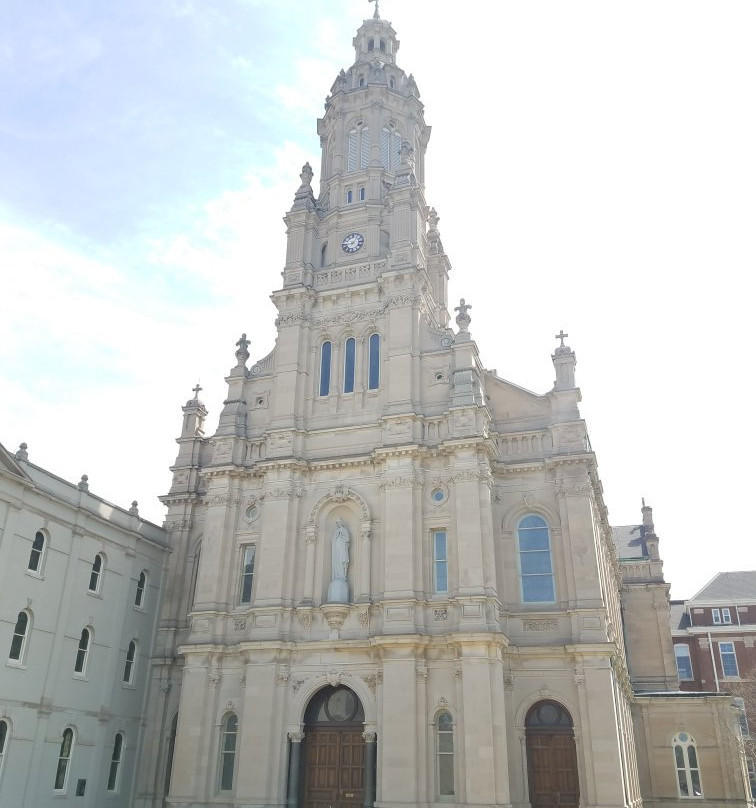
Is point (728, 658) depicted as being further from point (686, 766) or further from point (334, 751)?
point (334, 751)

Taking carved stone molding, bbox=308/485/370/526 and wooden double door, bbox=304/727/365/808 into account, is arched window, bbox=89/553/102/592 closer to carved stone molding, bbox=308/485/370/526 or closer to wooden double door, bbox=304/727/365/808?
carved stone molding, bbox=308/485/370/526

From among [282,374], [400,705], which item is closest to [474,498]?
[400,705]

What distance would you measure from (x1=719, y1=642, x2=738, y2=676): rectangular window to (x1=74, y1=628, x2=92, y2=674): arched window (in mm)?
49959

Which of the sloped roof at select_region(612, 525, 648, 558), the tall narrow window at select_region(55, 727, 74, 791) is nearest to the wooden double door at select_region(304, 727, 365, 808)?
the tall narrow window at select_region(55, 727, 74, 791)

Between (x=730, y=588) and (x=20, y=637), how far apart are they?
186 ft

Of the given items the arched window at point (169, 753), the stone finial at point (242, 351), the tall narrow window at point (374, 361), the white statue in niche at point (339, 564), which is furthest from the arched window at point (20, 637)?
the tall narrow window at point (374, 361)

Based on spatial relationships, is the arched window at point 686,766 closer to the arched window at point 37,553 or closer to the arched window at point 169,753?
the arched window at point 169,753

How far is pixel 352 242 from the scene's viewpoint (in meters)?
39.5

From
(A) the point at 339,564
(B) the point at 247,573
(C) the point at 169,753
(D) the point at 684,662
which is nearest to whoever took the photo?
(A) the point at 339,564

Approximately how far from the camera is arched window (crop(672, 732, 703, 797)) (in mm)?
37269

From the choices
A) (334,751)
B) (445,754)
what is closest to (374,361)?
(334,751)

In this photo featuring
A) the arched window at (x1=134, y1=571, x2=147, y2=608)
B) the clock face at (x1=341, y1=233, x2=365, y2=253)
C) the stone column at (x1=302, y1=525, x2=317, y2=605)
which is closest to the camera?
the stone column at (x1=302, y1=525, x2=317, y2=605)

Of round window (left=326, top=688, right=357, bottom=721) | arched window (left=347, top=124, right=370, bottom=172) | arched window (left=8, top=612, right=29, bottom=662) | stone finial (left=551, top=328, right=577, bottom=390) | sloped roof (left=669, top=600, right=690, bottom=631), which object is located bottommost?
round window (left=326, top=688, right=357, bottom=721)

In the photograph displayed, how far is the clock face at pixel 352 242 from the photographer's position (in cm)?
3922
